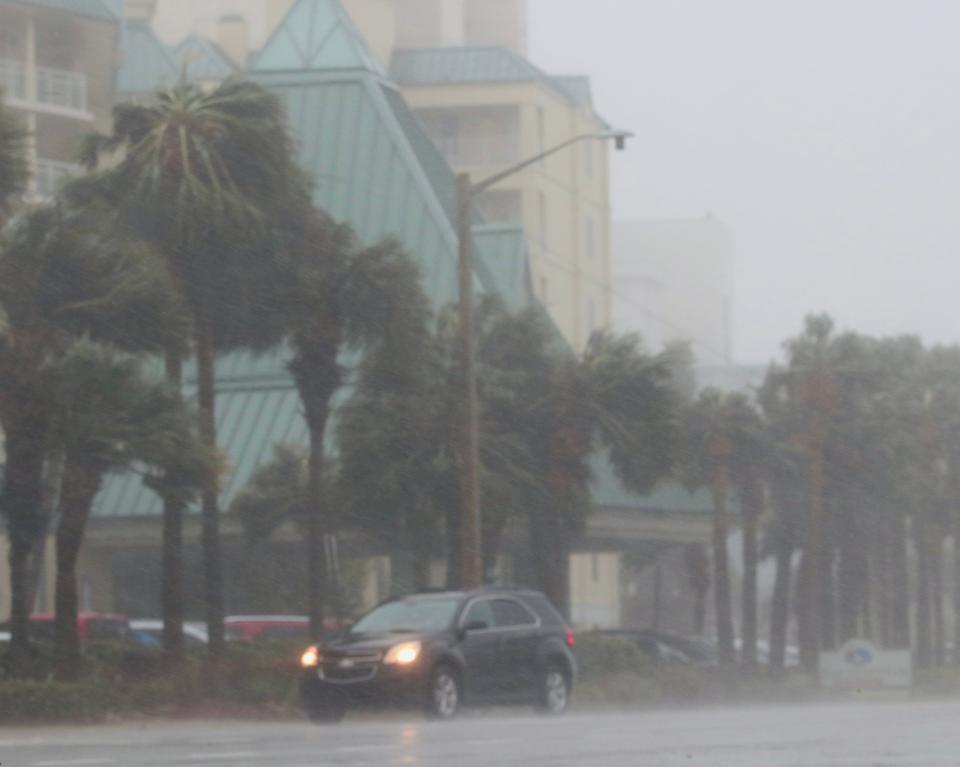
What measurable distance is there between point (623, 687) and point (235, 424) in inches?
595

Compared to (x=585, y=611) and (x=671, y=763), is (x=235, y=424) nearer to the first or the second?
(x=585, y=611)

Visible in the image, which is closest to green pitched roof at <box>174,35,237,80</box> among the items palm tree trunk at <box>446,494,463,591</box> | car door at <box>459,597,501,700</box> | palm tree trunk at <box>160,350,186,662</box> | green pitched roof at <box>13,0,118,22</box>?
green pitched roof at <box>13,0,118,22</box>

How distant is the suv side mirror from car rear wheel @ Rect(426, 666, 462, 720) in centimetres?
61

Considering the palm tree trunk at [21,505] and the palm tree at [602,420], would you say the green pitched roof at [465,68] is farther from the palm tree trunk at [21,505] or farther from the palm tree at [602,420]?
the palm tree trunk at [21,505]

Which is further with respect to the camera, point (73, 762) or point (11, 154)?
point (11, 154)

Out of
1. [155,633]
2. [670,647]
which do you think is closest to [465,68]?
[670,647]

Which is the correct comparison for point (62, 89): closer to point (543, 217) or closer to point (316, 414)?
point (543, 217)

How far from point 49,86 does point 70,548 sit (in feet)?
112

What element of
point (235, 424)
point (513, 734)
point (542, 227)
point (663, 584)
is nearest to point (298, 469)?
point (235, 424)

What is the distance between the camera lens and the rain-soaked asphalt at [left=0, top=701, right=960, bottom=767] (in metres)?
15.7

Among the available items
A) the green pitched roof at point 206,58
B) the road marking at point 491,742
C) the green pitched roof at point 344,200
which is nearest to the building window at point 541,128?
the green pitched roof at point 206,58

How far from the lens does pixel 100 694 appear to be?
2700 centimetres

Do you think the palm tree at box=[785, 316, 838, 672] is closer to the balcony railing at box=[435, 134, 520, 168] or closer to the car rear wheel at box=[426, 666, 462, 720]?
the car rear wheel at box=[426, 666, 462, 720]

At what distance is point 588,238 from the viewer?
8269cm
